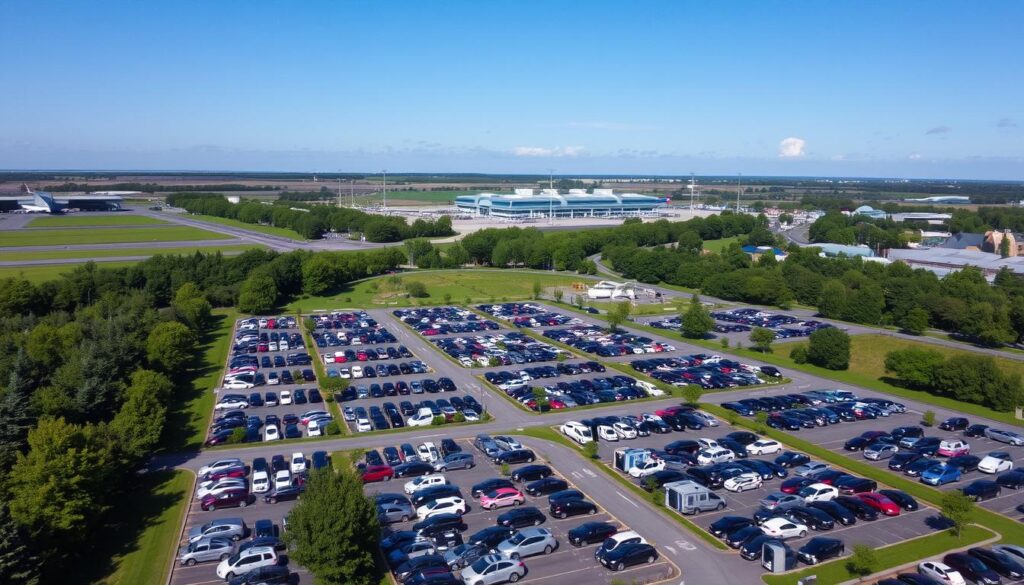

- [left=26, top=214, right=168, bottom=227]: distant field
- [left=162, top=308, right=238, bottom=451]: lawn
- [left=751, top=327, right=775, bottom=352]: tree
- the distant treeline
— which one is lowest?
[left=162, top=308, right=238, bottom=451]: lawn

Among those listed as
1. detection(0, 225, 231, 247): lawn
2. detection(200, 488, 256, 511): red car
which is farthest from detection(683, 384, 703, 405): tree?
detection(0, 225, 231, 247): lawn

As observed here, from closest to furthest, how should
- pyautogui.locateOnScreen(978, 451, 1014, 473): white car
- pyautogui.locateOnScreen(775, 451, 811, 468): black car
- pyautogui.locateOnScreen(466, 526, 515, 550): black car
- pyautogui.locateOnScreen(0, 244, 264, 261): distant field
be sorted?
pyautogui.locateOnScreen(466, 526, 515, 550): black car < pyautogui.locateOnScreen(978, 451, 1014, 473): white car < pyautogui.locateOnScreen(775, 451, 811, 468): black car < pyautogui.locateOnScreen(0, 244, 264, 261): distant field

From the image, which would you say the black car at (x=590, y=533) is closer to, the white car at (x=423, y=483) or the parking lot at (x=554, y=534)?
the parking lot at (x=554, y=534)

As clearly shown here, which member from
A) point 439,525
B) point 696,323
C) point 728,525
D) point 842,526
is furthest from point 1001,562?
point 696,323

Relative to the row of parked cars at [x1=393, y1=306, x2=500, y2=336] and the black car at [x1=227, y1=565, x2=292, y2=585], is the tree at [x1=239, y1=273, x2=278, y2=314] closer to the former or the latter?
the row of parked cars at [x1=393, y1=306, x2=500, y2=336]

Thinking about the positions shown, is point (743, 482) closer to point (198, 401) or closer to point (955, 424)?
point (955, 424)

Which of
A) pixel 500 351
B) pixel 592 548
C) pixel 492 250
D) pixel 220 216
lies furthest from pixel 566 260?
pixel 220 216

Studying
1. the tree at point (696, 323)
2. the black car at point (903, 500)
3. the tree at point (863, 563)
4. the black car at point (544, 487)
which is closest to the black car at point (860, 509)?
the black car at point (903, 500)
